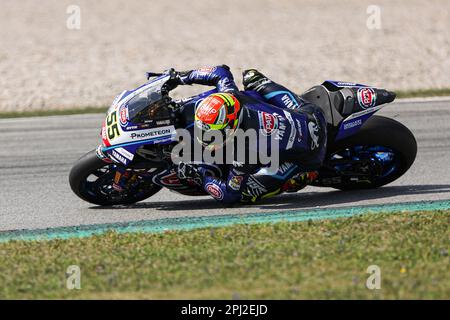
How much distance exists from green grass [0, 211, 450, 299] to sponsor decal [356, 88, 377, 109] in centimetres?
120

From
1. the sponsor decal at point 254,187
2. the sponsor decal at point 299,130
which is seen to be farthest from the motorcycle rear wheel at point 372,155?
the sponsor decal at point 254,187

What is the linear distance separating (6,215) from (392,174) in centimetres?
361

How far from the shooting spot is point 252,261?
21.4 ft

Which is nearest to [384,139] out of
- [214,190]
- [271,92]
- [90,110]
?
[271,92]

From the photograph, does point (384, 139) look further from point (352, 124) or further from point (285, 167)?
point (285, 167)

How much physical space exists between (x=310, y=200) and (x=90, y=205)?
2.08 m

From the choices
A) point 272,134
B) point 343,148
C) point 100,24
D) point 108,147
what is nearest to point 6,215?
point 108,147

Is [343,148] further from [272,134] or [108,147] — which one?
[108,147]

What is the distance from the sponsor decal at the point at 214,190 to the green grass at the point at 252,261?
0.73 meters

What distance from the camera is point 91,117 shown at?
45.0 feet

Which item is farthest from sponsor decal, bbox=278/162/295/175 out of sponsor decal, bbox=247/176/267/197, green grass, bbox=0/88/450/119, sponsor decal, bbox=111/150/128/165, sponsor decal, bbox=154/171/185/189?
green grass, bbox=0/88/450/119

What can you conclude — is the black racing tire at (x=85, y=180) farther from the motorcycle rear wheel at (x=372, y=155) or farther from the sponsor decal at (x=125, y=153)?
the motorcycle rear wheel at (x=372, y=155)

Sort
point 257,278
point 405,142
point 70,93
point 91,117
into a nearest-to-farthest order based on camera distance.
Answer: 1. point 257,278
2. point 405,142
3. point 91,117
4. point 70,93

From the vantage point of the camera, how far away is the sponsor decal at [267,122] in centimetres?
814
